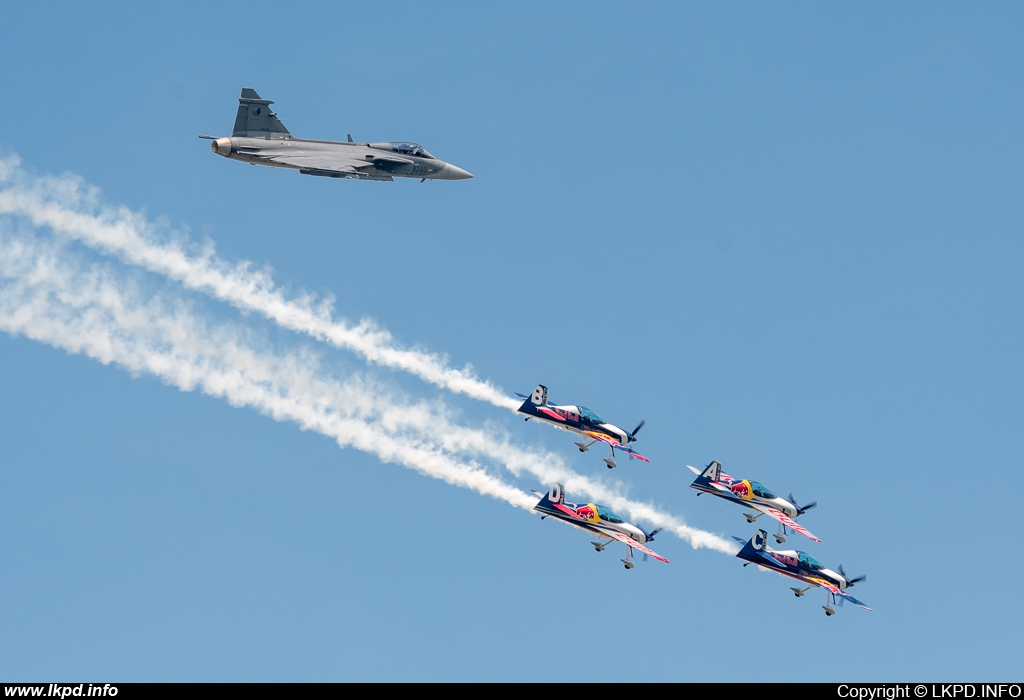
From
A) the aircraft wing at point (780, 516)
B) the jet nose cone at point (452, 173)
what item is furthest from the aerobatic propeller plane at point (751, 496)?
the jet nose cone at point (452, 173)

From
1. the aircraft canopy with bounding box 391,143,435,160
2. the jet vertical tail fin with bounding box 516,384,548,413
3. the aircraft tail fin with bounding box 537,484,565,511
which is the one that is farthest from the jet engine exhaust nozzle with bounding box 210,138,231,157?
the aircraft tail fin with bounding box 537,484,565,511

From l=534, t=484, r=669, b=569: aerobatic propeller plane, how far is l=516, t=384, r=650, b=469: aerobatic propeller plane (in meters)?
6.26

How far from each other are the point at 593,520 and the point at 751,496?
12815mm

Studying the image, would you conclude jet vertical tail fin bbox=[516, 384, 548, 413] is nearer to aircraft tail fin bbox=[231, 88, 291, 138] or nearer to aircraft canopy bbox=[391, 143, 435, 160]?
aircraft canopy bbox=[391, 143, 435, 160]

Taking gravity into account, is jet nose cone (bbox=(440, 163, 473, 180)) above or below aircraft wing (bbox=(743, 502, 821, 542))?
above

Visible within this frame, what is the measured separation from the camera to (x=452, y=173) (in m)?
A: 87.9

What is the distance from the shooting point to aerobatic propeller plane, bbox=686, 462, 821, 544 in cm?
9019

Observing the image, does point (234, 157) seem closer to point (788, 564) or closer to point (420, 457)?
point (420, 457)

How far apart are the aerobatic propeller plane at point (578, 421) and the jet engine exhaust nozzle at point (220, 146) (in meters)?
23.0

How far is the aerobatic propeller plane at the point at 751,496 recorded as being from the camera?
Answer: 3551 inches

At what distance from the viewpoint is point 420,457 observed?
8512cm

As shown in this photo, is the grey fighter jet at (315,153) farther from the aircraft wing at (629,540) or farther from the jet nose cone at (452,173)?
the aircraft wing at (629,540)

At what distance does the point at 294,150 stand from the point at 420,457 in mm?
19436
